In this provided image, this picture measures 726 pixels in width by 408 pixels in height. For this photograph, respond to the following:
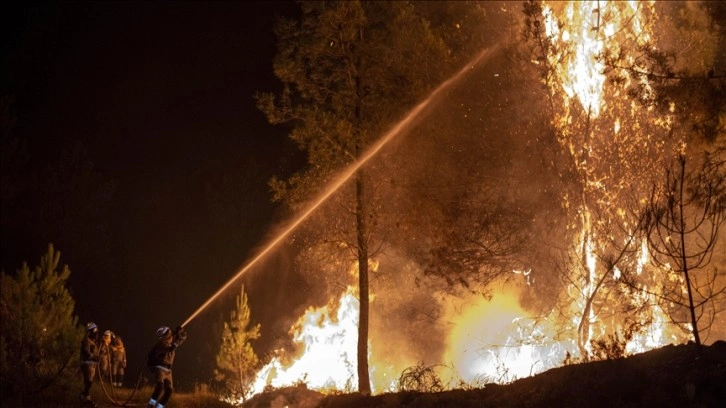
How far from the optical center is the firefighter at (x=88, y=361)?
14672 mm

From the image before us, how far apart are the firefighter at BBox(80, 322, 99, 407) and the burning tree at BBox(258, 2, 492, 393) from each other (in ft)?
16.9

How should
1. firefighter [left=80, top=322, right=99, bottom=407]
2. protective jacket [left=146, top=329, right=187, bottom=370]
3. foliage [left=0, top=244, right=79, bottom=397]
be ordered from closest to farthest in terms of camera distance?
protective jacket [left=146, top=329, right=187, bottom=370]
foliage [left=0, top=244, right=79, bottom=397]
firefighter [left=80, top=322, right=99, bottom=407]

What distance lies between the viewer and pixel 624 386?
9.85 meters

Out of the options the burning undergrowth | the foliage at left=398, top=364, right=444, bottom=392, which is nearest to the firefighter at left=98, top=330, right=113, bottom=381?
the burning undergrowth

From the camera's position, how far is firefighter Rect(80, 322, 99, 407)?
1467cm

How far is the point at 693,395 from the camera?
907cm

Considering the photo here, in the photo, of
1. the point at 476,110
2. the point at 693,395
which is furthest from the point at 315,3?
the point at 693,395

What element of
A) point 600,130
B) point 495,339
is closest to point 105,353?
point 495,339

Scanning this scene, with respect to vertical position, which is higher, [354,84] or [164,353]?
[354,84]

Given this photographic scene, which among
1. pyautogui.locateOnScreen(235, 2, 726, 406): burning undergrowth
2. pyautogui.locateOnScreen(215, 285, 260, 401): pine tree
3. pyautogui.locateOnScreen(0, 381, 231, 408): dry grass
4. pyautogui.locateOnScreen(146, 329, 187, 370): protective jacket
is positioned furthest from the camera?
pyautogui.locateOnScreen(215, 285, 260, 401): pine tree

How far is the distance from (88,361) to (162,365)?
6.80 feet

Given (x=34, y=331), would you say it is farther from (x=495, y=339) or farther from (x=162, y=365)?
(x=495, y=339)

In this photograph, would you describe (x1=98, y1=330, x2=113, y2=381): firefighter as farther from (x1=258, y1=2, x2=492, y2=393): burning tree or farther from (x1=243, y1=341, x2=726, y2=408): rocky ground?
(x1=243, y1=341, x2=726, y2=408): rocky ground

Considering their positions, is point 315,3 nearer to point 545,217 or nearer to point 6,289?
point 545,217
